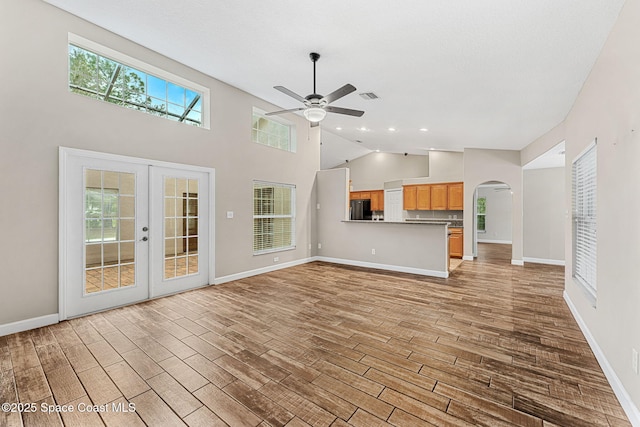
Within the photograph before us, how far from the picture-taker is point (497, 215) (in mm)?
11344

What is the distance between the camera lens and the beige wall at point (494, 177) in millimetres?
6863

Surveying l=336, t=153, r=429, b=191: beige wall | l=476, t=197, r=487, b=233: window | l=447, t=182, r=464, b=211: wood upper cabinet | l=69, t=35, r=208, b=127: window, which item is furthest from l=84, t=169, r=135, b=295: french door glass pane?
l=476, t=197, r=487, b=233: window

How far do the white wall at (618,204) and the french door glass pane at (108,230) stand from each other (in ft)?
16.3

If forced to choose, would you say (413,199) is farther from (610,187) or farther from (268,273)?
(610,187)

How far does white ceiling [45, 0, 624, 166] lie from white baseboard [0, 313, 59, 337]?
3429 millimetres

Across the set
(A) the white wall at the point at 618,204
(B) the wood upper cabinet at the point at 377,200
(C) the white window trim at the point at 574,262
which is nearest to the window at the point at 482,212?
(B) the wood upper cabinet at the point at 377,200

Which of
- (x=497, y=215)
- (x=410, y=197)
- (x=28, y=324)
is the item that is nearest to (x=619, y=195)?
(x=28, y=324)

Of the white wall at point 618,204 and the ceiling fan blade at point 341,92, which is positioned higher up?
the ceiling fan blade at point 341,92

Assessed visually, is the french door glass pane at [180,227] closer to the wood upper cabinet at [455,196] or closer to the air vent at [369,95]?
the air vent at [369,95]

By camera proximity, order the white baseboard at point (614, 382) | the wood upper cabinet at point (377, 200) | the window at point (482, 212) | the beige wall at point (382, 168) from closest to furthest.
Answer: the white baseboard at point (614, 382), the beige wall at point (382, 168), the wood upper cabinet at point (377, 200), the window at point (482, 212)

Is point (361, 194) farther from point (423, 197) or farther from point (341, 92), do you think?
point (341, 92)

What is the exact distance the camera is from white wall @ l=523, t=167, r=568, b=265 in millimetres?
6859

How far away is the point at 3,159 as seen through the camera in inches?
110

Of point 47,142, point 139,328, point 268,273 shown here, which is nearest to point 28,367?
point 139,328
